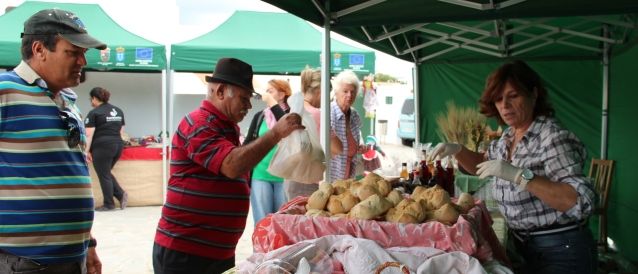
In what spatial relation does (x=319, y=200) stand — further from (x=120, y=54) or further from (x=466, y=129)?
(x=120, y=54)

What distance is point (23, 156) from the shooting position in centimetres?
177

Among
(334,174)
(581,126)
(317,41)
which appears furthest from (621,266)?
(317,41)

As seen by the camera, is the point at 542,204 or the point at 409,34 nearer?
the point at 542,204

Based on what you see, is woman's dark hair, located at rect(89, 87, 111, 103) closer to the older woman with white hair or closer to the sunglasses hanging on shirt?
the older woman with white hair

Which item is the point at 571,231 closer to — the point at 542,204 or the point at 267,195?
the point at 542,204

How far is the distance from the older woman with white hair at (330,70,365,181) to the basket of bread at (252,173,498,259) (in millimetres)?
2292

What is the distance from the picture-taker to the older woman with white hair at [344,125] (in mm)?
4293

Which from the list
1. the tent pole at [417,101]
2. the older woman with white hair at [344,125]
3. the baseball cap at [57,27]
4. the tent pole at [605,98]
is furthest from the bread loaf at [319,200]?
the tent pole at [417,101]

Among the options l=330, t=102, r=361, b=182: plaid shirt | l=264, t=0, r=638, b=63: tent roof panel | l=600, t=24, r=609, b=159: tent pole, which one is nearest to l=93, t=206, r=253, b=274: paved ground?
l=330, t=102, r=361, b=182: plaid shirt

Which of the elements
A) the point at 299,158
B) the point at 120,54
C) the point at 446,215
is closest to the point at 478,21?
the point at 299,158

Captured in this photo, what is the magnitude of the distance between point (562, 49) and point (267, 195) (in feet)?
14.3

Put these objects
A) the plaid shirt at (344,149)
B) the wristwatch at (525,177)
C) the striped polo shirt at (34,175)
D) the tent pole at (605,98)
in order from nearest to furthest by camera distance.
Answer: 1. the striped polo shirt at (34,175)
2. the wristwatch at (525,177)
3. the plaid shirt at (344,149)
4. the tent pole at (605,98)

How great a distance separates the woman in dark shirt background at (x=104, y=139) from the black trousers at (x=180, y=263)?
5.79 meters

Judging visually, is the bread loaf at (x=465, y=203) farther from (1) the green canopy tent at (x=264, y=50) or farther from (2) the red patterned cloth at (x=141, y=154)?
(2) the red patterned cloth at (x=141, y=154)
